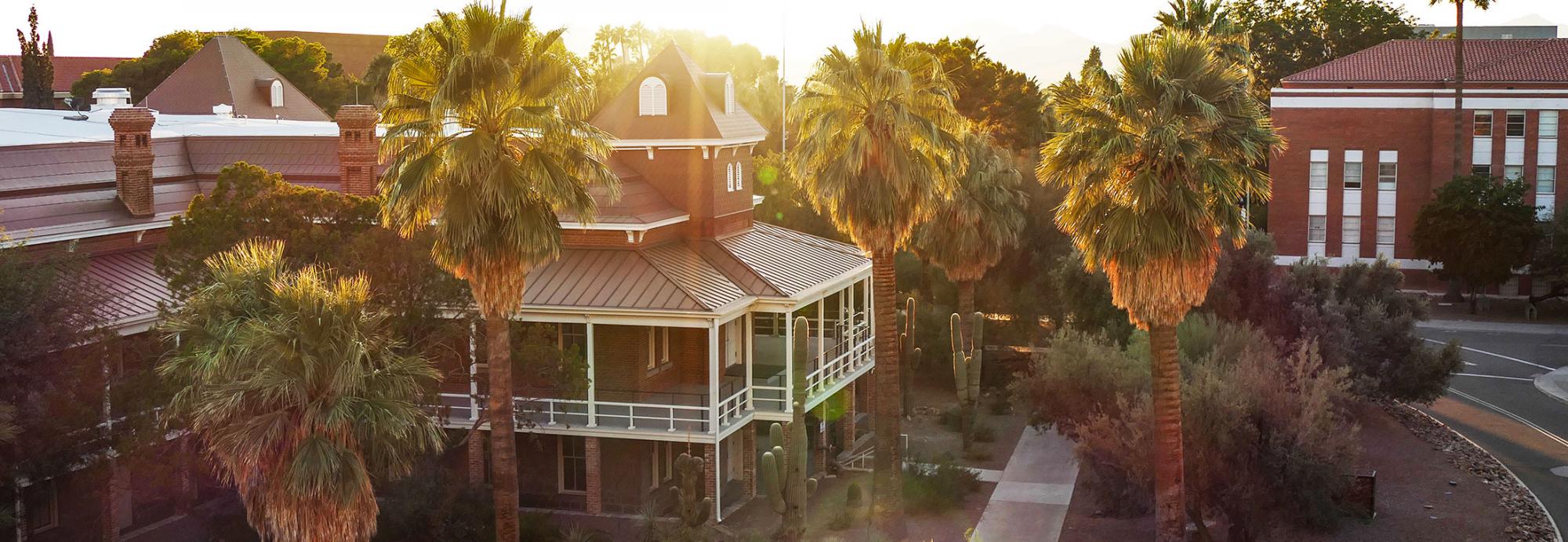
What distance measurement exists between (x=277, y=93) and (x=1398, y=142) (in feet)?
162

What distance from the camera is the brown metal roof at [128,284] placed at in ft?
85.5

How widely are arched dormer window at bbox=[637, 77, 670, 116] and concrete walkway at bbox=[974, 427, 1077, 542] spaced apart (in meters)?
11.7

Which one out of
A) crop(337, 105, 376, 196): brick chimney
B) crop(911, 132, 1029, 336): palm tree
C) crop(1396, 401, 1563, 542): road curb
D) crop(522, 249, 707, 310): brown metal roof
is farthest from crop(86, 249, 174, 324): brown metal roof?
crop(1396, 401, 1563, 542): road curb

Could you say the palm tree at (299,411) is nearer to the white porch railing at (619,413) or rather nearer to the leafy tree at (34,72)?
the white porch railing at (619,413)

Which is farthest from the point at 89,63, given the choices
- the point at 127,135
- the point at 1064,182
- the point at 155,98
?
the point at 1064,182

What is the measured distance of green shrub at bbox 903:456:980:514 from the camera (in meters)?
29.8

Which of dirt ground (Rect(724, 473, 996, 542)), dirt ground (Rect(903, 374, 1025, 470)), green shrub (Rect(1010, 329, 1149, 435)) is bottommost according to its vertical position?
dirt ground (Rect(724, 473, 996, 542))

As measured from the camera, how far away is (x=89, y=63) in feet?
352

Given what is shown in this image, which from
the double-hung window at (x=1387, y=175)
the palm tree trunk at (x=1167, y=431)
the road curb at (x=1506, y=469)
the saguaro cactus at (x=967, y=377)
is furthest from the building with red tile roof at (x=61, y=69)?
the palm tree trunk at (x=1167, y=431)

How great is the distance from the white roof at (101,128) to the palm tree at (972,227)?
56.3 ft

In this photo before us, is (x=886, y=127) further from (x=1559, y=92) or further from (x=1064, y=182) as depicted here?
(x=1559, y=92)

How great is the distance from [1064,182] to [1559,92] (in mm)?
45543

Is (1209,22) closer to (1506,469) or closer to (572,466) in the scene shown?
(1506,469)

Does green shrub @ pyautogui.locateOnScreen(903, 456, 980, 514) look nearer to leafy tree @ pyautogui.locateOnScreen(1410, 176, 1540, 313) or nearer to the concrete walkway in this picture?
the concrete walkway
